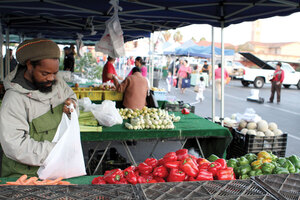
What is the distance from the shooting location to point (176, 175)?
6.58ft

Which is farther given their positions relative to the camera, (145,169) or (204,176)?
(145,169)

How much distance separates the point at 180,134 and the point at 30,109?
232 centimetres

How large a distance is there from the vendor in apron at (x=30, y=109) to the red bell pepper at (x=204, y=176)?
1.15m

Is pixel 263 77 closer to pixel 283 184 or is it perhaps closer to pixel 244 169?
pixel 244 169

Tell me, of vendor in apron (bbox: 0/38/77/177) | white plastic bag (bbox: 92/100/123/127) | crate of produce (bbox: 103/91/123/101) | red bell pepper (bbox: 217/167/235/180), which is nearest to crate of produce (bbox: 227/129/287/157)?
white plastic bag (bbox: 92/100/123/127)

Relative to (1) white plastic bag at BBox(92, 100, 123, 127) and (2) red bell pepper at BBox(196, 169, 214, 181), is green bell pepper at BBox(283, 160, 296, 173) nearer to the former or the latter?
(2) red bell pepper at BBox(196, 169, 214, 181)

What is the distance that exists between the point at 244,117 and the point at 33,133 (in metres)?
4.50

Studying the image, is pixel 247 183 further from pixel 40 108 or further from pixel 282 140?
pixel 282 140

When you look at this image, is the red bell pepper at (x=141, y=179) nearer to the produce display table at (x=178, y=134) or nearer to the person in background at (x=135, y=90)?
the produce display table at (x=178, y=134)

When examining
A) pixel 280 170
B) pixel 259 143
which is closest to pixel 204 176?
pixel 280 170

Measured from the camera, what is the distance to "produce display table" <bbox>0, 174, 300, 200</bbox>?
1.40 m

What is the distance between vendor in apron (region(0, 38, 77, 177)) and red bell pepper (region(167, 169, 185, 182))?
960 mm

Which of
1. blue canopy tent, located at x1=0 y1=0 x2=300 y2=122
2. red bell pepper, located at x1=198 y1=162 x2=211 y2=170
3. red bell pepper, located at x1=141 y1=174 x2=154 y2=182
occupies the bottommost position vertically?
red bell pepper, located at x1=141 y1=174 x2=154 y2=182

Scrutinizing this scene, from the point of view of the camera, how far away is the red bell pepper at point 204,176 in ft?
6.45
